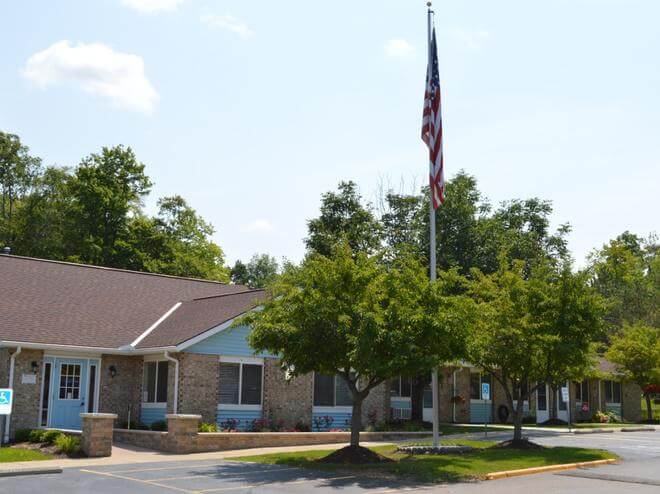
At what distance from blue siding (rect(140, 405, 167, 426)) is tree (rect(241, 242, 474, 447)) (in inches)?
284

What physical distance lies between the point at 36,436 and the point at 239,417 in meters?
6.55

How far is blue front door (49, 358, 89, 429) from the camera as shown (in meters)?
24.1

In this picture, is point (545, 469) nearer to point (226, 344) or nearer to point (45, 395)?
point (226, 344)

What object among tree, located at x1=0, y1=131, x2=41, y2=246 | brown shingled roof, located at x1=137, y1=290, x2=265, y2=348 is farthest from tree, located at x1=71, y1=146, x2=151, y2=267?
brown shingled roof, located at x1=137, y1=290, x2=265, y2=348

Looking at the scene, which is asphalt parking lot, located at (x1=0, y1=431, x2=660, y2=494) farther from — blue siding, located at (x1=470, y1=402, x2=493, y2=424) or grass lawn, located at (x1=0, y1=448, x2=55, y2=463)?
blue siding, located at (x1=470, y1=402, x2=493, y2=424)

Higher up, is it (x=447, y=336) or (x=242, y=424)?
(x=447, y=336)

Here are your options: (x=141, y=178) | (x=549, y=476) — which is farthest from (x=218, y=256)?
(x=549, y=476)

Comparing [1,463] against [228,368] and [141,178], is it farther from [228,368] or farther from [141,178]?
[141,178]

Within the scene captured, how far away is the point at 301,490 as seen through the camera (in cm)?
1435

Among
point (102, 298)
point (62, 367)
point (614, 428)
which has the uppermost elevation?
point (102, 298)

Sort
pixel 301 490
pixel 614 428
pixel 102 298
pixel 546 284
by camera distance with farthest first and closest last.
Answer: pixel 614 428 < pixel 102 298 < pixel 546 284 < pixel 301 490

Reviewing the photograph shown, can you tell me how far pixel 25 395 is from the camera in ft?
76.0

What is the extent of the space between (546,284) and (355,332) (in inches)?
301

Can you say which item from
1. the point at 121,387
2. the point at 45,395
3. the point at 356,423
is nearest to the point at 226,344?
the point at 121,387
